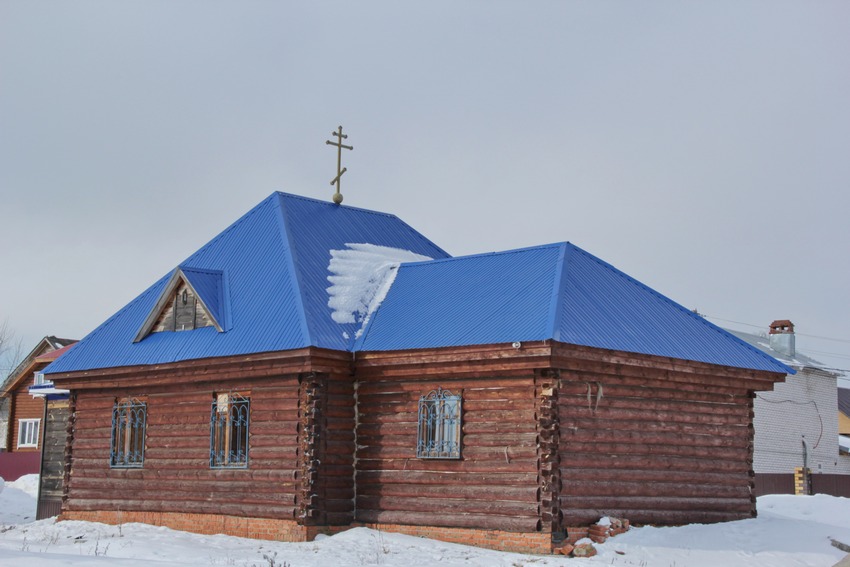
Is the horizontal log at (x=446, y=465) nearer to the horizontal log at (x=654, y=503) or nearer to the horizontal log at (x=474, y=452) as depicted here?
the horizontal log at (x=474, y=452)

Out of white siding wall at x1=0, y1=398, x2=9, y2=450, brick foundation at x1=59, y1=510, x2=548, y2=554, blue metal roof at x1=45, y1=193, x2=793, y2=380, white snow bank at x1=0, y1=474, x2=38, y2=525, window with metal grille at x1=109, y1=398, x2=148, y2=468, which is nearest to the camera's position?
brick foundation at x1=59, y1=510, x2=548, y2=554

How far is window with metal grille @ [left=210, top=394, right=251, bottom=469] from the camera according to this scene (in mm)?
20719

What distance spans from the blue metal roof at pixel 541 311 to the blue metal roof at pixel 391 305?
0.10 feet

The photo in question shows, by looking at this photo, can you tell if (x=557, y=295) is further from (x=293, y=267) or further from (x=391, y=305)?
(x=293, y=267)

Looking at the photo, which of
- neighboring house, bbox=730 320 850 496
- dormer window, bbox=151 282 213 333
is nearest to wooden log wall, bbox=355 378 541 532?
dormer window, bbox=151 282 213 333

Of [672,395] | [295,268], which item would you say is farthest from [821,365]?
[295,268]

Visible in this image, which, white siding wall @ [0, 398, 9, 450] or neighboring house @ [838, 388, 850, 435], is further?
neighboring house @ [838, 388, 850, 435]

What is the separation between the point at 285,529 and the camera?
64.0 feet

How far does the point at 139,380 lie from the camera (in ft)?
73.9

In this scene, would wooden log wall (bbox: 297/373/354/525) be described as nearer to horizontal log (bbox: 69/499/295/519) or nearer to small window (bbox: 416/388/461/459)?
horizontal log (bbox: 69/499/295/519)

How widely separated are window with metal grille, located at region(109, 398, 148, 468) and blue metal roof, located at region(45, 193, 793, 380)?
0.96m

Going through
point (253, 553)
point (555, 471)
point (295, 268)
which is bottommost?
point (253, 553)

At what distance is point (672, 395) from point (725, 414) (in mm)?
1698

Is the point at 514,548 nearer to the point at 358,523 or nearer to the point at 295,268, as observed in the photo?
the point at 358,523
